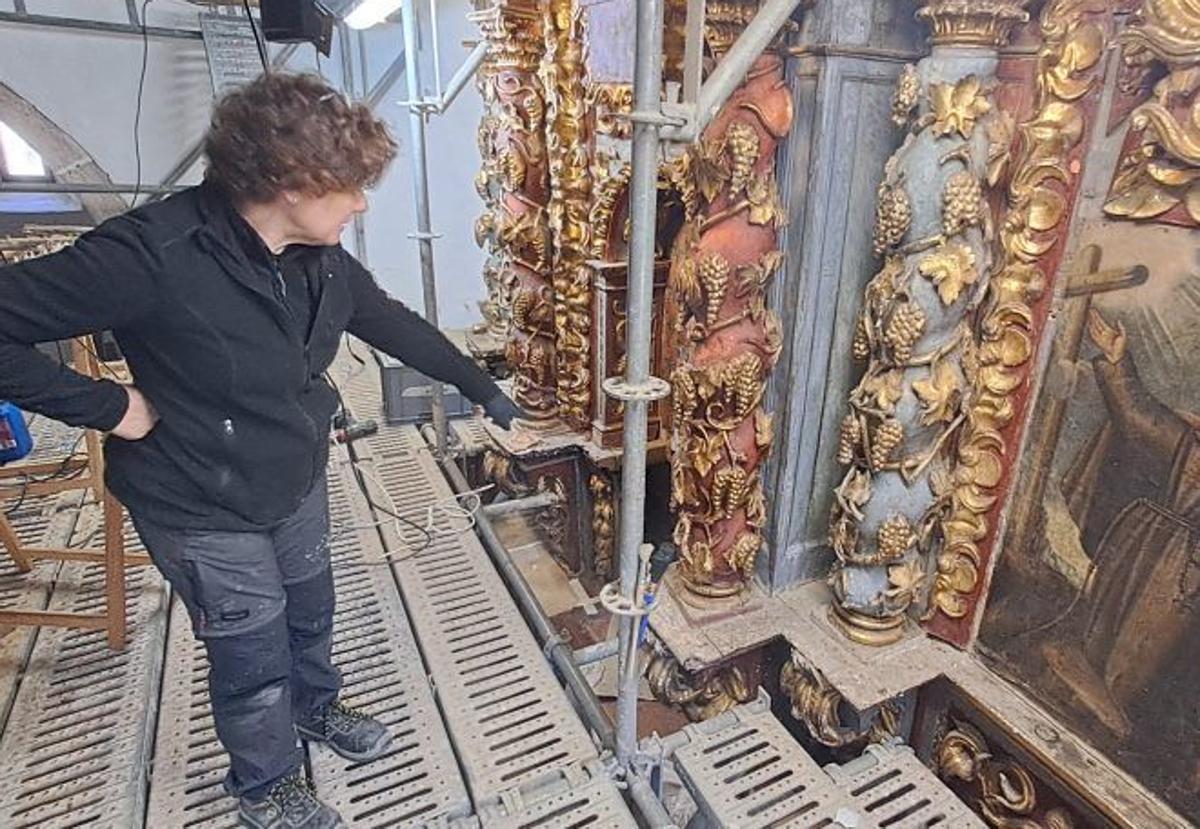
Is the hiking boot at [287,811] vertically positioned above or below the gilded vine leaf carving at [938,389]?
below

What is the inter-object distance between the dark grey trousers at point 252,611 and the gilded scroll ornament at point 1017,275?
1528 millimetres

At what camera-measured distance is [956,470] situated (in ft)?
5.75

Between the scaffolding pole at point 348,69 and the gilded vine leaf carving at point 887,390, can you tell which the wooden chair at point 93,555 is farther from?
the scaffolding pole at point 348,69

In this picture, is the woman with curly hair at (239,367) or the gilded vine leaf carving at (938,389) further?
the gilded vine leaf carving at (938,389)

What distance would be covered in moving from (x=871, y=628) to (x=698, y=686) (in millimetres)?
541

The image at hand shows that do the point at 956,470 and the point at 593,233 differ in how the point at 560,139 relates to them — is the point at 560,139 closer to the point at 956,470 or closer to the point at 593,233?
the point at 593,233

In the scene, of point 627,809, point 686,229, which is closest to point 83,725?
point 627,809

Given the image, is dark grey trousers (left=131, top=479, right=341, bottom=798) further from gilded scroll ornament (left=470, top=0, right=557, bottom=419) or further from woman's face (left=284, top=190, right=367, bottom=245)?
gilded scroll ornament (left=470, top=0, right=557, bottom=419)

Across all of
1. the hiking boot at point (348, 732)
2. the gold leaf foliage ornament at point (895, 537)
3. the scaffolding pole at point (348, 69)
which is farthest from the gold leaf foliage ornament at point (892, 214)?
the scaffolding pole at point (348, 69)

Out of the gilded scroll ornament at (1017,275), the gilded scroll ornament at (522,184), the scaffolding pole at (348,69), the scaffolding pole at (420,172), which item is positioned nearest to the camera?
the gilded scroll ornament at (1017,275)

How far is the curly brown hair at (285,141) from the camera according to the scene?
1025mm

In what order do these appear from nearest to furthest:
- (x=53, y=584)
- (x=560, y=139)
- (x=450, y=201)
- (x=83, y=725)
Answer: (x=83, y=725) → (x=53, y=584) → (x=560, y=139) → (x=450, y=201)

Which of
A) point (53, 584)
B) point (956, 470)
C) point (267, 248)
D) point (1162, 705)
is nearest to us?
point (267, 248)

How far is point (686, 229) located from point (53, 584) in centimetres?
217
